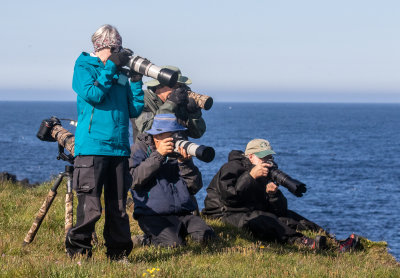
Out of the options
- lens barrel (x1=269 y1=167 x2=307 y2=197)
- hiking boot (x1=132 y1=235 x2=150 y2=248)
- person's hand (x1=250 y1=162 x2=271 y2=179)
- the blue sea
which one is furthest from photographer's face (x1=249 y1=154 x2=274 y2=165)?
the blue sea

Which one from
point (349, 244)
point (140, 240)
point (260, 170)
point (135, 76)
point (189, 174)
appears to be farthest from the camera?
point (349, 244)

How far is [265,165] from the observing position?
8.41 meters

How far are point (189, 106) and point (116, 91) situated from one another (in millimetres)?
2601

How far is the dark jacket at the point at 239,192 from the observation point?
8.93m

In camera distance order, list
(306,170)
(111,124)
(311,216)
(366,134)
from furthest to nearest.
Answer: (366,134) → (306,170) → (311,216) → (111,124)

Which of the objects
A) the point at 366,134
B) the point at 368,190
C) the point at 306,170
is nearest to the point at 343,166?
the point at 306,170

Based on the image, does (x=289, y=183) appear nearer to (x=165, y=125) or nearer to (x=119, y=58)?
(x=165, y=125)

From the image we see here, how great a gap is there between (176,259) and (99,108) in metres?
1.98

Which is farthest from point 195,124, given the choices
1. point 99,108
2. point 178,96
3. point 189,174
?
point 99,108

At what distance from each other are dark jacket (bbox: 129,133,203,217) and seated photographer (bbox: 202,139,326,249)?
120 centimetres

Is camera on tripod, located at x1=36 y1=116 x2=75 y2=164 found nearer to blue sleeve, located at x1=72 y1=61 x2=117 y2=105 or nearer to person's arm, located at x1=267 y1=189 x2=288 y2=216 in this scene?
blue sleeve, located at x1=72 y1=61 x2=117 y2=105

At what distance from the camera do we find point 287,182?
7.61 metres

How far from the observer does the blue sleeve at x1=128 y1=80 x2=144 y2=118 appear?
6.54 meters

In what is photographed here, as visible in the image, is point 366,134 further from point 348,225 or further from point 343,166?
point 348,225
